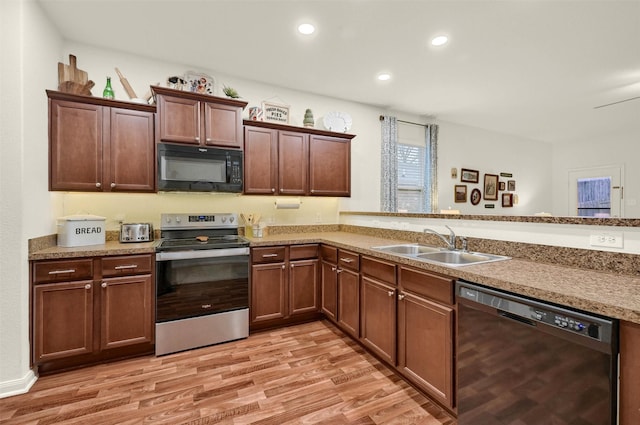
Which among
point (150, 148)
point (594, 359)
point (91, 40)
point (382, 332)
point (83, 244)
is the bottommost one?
point (382, 332)

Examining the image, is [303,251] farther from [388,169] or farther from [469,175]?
[469,175]

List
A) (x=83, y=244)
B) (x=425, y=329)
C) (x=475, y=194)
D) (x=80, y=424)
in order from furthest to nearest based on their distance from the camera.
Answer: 1. (x=475, y=194)
2. (x=83, y=244)
3. (x=425, y=329)
4. (x=80, y=424)

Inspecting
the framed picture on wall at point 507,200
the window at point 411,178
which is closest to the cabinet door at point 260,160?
the window at point 411,178

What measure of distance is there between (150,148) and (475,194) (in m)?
5.52

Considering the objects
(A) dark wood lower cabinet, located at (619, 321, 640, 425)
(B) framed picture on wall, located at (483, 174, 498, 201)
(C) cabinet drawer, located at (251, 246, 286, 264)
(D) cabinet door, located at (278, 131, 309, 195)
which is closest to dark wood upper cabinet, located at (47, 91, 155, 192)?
(C) cabinet drawer, located at (251, 246, 286, 264)

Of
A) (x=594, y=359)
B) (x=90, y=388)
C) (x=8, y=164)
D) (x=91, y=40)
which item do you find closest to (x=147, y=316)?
(x=90, y=388)

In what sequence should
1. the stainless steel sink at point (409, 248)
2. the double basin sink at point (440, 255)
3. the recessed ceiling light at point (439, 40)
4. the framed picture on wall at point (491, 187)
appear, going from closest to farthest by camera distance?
the double basin sink at point (440, 255)
the stainless steel sink at point (409, 248)
the recessed ceiling light at point (439, 40)
the framed picture on wall at point (491, 187)

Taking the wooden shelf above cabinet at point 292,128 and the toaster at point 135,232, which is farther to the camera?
the wooden shelf above cabinet at point 292,128

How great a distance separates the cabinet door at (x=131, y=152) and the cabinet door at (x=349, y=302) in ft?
6.55

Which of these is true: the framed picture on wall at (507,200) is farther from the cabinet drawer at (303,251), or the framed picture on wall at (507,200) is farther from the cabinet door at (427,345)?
the cabinet door at (427,345)

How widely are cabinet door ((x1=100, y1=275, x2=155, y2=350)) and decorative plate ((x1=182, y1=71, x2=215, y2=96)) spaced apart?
1.98 meters

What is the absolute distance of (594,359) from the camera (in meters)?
1.06

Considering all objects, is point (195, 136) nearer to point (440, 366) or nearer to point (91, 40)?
A: point (91, 40)

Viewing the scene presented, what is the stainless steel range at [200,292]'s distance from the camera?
2420 millimetres
